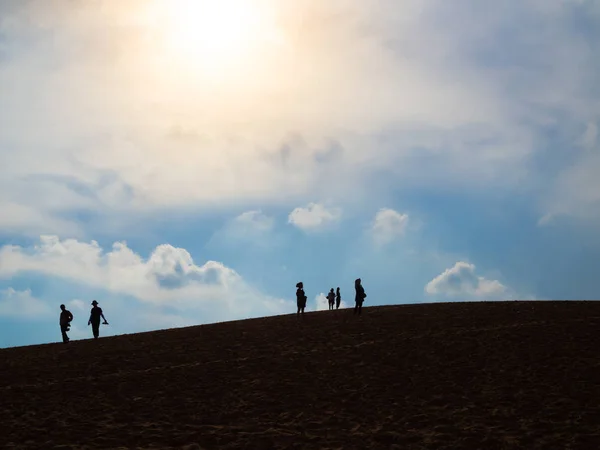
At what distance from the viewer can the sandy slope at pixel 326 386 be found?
55.8 feet

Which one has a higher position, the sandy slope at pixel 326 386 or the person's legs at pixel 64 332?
the person's legs at pixel 64 332

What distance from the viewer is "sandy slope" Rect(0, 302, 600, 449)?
17.0 metres

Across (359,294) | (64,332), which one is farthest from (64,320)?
(359,294)

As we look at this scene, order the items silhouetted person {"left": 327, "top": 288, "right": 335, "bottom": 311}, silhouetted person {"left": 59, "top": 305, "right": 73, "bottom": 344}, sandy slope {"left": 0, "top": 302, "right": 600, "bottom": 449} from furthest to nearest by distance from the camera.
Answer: silhouetted person {"left": 327, "top": 288, "right": 335, "bottom": 311}
silhouetted person {"left": 59, "top": 305, "right": 73, "bottom": 344}
sandy slope {"left": 0, "top": 302, "right": 600, "bottom": 449}

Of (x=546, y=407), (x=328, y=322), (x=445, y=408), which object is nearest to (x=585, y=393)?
(x=546, y=407)

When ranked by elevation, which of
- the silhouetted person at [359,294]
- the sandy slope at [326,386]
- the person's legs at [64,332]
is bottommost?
the sandy slope at [326,386]

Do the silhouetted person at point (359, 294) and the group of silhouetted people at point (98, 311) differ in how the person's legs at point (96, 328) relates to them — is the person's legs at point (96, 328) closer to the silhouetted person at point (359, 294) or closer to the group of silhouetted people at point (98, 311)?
the group of silhouetted people at point (98, 311)

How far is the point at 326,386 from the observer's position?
70.8 feet

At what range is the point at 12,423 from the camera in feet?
61.0

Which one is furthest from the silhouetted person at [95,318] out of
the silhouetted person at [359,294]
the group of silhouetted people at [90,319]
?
the silhouetted person at [359,294]

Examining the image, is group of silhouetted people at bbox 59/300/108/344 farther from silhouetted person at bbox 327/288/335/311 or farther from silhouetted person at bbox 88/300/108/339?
silhouetted person at bbox 327/288/335/311

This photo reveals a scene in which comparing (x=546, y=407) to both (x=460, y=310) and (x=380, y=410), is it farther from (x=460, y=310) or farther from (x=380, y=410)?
(x=460, y=310)

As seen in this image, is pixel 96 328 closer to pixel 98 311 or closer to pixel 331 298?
pixel 98 311

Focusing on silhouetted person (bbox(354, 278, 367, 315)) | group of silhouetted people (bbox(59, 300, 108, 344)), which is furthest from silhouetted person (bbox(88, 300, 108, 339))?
silhouetted person (bbox(354, 278, 367, 315))
